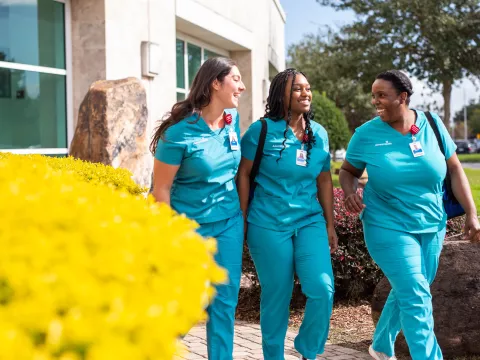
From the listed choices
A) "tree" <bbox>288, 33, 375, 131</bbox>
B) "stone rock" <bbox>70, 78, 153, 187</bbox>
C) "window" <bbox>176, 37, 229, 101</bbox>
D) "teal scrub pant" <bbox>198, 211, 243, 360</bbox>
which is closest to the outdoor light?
"window" <bbox>176, 37, 229, 101</bbox>

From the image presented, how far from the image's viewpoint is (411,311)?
165 inches

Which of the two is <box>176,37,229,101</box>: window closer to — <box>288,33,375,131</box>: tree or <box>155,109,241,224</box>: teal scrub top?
<box>155,109,241,224</box>: teal scrub top

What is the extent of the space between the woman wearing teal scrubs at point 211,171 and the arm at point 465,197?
1485 millimetres

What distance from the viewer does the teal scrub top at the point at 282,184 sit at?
14.2ft

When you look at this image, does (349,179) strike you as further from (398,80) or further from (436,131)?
(398,80)

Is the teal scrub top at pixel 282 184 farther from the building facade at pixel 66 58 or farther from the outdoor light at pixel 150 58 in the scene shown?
the outdoor light at pixel 150 58

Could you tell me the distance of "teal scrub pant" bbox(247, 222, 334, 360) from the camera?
4.25 metres

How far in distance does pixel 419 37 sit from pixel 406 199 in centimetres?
2514

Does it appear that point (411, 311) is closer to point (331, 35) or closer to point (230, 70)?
point (230, 70)

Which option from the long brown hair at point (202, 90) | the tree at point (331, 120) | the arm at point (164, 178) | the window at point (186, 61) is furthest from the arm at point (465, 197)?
the tree at point (331, 120)

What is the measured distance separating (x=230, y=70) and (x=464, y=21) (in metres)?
25.0

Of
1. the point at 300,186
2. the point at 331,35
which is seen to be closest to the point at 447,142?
the point at 300,186

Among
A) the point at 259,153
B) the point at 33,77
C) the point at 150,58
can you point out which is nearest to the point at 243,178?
the point at 259,153

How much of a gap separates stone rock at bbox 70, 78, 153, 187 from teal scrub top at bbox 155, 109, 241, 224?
279cm
